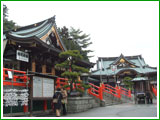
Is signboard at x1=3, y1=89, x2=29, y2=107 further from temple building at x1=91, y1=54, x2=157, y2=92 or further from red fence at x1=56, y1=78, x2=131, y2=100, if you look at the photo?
temple building at x1=91, y1=54, x2=157, y2=92

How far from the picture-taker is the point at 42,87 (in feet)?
31.2

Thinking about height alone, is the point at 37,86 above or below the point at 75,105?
above

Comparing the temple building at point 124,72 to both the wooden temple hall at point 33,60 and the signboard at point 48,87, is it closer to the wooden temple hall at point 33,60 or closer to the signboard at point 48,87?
the wooden temple hall at point 33,60

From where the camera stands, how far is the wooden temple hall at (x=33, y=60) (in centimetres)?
891

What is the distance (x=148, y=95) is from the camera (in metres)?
16.1

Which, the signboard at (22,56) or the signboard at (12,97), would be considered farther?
the signboard at (22,56)

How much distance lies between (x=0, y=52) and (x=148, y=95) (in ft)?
44.3

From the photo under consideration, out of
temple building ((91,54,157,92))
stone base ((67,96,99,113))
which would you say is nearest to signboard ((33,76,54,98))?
stone base ((67,96,99,113))

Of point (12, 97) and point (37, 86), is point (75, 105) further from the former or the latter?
point (12, 97)

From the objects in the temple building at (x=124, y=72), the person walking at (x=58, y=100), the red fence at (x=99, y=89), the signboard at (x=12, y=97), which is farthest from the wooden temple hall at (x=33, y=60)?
the temple building at (x=124, y=72)

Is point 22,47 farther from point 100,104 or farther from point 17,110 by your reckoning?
point 100,104

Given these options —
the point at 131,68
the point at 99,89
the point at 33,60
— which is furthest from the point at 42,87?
A: the point at 131,68

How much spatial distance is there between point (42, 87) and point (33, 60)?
398cm

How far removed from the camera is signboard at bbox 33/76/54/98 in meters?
8.97
